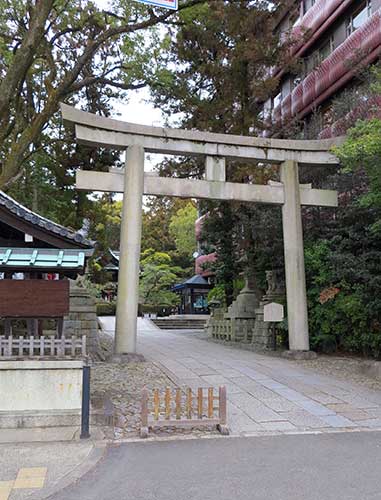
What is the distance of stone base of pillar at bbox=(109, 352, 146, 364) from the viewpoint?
11.5 meters

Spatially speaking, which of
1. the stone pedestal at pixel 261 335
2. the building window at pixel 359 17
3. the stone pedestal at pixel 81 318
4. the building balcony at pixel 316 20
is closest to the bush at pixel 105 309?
the stone pedestal at pixel 261 335

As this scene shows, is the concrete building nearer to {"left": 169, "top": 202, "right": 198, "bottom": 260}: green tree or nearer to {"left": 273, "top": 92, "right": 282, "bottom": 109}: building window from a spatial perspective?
{"left": 273, "top": 92, "right": 282, "bottom": 109}: building window

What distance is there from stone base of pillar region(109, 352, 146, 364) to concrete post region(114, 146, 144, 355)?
0.38 ft

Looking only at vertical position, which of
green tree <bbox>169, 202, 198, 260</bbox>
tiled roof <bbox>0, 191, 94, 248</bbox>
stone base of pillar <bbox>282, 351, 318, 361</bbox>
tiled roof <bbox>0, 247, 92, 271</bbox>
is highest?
green tree <bbox>169, 202, 198, 260</bbox>

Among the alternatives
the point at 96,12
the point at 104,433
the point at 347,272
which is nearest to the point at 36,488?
the point at 104,433

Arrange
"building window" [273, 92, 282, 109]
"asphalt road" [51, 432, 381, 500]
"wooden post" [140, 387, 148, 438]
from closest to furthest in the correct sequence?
"asphalt road" [51, 432, 381, 500], "wooden post" [140, 387, 148, 438], "building window" [273, 92, 282, 109]

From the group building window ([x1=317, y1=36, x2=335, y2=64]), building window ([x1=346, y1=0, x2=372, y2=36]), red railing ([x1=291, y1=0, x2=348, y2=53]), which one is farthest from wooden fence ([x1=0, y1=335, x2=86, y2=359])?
building window ([x1=317, y1=36, x2=335, y2=64])

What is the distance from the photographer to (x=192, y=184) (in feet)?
42.1

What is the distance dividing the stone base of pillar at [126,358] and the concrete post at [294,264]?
439 cm

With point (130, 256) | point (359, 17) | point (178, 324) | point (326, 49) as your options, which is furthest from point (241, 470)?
point (178, 324)

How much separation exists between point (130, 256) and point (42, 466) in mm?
7274

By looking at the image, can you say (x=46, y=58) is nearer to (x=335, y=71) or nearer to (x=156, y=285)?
(x=335, y=71)

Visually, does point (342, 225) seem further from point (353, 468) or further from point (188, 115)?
point (353, 468)

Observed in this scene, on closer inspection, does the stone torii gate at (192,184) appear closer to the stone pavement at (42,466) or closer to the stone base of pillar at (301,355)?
the stone base of pillar at (301,355)
